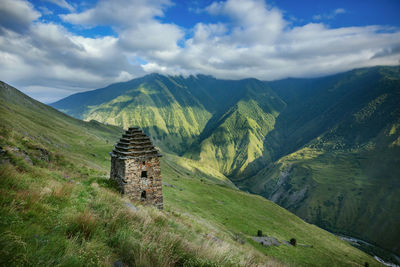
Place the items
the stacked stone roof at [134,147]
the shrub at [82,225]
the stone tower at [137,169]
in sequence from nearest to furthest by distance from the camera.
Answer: the shrub at [82,225], the stone tower at [137,169], the stacked stone roof at [134,147]

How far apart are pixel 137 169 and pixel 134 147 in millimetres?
1670

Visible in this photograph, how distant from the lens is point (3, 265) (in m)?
2.63

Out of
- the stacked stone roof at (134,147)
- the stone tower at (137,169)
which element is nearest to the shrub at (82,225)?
the stone tower at (137,169)

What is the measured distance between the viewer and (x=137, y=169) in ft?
50.0

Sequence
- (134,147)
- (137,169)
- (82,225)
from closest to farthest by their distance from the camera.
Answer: (82,225), (137,169), (134,147)

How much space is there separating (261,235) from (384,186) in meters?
201

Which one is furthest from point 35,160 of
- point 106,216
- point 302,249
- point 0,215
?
point 302,249

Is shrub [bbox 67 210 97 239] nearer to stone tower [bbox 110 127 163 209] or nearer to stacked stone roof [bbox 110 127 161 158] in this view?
stone tower [bbox 110 127 163 209]

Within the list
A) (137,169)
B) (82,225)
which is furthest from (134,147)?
(82,225)

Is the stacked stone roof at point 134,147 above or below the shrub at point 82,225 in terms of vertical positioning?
above

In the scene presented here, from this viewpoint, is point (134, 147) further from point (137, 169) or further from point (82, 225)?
point (82, 225)

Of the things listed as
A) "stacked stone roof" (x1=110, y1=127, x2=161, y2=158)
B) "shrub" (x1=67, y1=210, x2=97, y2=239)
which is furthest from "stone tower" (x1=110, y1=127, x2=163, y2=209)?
"shrub" (x1=67, y1=210, x2=97, y2=239)

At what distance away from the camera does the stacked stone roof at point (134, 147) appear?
49.8ft

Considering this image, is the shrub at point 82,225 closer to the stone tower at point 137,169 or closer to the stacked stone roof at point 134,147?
the stone tower at point 137,169
